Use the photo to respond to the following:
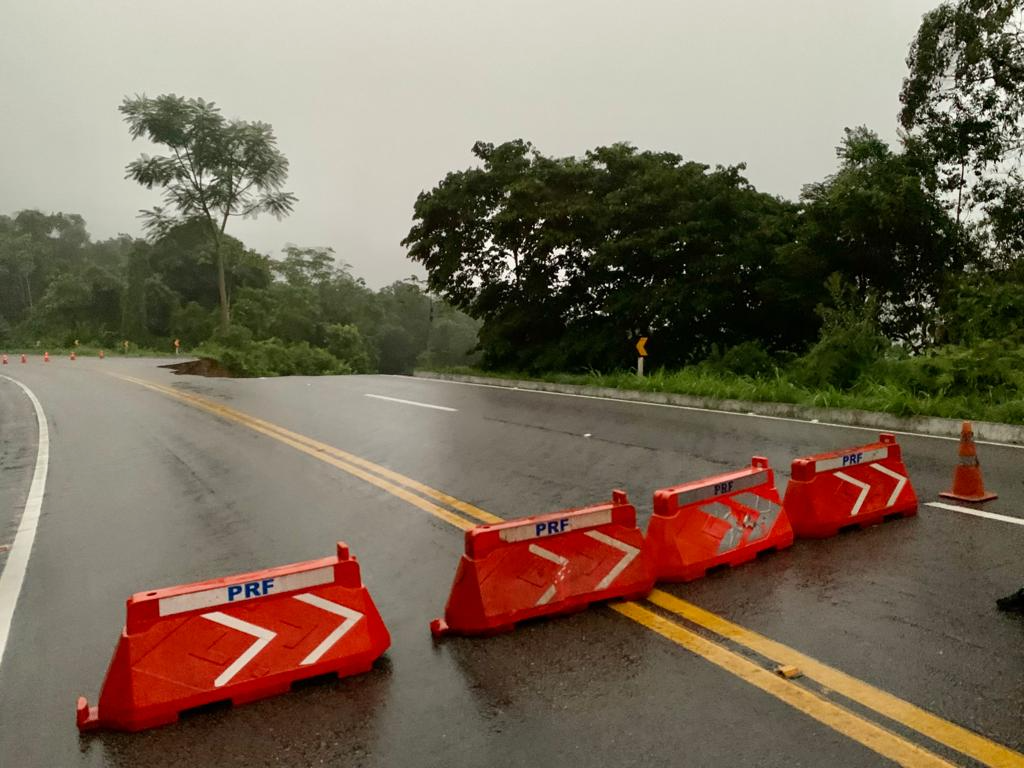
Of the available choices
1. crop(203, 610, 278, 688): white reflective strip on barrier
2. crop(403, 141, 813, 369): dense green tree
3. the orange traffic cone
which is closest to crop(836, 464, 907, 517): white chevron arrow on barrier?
the orange traffic cone

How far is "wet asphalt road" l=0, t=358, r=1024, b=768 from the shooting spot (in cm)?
318

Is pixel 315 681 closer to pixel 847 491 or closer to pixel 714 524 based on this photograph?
pixel 714 524

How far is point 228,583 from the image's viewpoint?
3.69m

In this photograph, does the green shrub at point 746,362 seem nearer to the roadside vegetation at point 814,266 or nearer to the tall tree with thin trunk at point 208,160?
the roadside vegetation at point 814,266

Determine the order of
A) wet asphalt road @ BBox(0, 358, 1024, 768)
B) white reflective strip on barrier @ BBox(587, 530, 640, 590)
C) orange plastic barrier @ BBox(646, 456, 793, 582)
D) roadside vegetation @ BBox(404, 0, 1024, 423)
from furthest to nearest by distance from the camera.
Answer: roadside vegetation @ BBox(404, 0, 1024, 423), orange plastic barrier @ BBox(646, 456, 793, 582), white reflective strip on barrier @ BBox(587, 530, 640, 590), wet asphalt road @ BBox(0, 358, 1024, 768)

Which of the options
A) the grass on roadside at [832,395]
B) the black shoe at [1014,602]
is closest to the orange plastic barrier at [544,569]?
the black shoe at [1014,602]

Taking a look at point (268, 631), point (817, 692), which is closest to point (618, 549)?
point (817, 692)

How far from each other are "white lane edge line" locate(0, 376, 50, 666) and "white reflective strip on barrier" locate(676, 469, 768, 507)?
13.1 ft

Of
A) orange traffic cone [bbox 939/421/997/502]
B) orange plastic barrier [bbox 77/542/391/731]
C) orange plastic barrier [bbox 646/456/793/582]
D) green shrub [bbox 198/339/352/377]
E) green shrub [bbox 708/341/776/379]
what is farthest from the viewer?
green shrub [bbox 198/339/352/377]

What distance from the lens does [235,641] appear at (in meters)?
3.64

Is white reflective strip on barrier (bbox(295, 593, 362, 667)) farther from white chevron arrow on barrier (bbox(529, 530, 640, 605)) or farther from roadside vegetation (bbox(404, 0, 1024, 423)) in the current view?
roadside vegetation (bbox(404, 0, 1024, 423))

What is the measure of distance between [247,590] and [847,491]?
4400 mm

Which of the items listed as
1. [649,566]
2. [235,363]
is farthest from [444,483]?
[235,363]

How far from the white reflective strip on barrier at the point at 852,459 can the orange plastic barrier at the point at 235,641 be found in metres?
3.57
